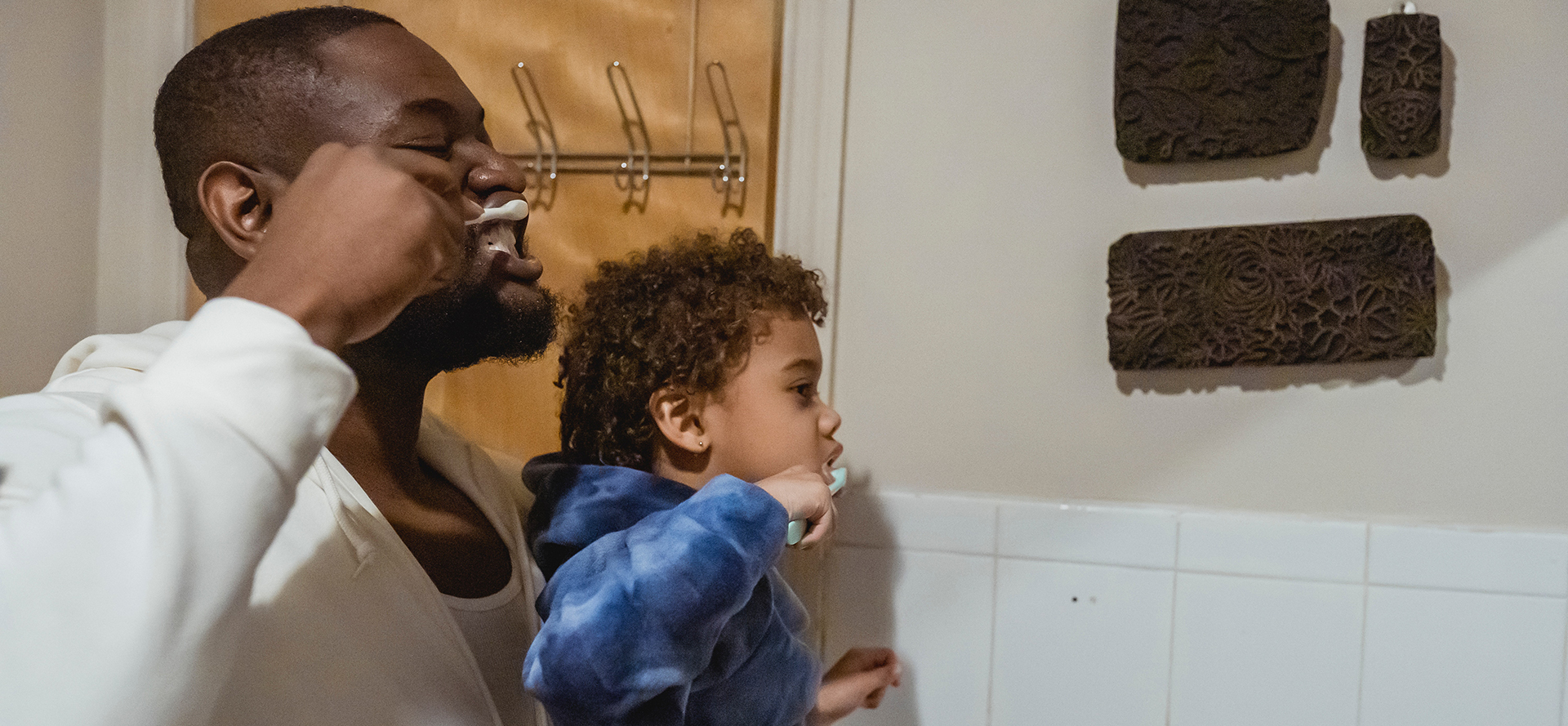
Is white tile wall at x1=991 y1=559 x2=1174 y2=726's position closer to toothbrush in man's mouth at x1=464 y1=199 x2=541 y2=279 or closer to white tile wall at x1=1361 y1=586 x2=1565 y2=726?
white tile wall at x1=1361 y1=586 x2=1565 y2=726

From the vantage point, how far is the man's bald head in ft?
2.93

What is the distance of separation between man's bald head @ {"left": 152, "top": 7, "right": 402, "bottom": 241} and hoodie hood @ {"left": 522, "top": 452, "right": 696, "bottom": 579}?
38 cm

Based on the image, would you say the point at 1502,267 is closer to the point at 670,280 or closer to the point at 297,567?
the point at 670,280

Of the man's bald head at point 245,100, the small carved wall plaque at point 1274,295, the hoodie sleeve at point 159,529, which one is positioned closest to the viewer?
the hoodie sleeve at point 159,529

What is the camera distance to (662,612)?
798 mm

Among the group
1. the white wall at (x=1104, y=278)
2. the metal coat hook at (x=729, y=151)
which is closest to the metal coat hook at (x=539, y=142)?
the metal coat hook at (x=729, y=151)

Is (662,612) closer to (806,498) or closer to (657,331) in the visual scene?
(806,498)

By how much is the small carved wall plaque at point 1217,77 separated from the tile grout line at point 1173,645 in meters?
0.47

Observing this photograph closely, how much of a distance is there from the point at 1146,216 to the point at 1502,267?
391mm

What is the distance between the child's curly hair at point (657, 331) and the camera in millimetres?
1085

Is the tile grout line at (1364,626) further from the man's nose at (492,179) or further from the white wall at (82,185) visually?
the white wall at (82,185)

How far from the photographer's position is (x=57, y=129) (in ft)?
5.53

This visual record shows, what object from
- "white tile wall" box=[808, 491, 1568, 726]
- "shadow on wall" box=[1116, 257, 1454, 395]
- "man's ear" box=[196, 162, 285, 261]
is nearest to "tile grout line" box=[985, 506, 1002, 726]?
"white tile wall" box=[808, 491, 1568, 726]

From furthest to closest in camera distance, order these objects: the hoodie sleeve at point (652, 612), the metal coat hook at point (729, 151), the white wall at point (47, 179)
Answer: the white wall at point (47, 179)
the metal coat hook at point (729, 151)
the hoodie sleeve at point (652, 612)
